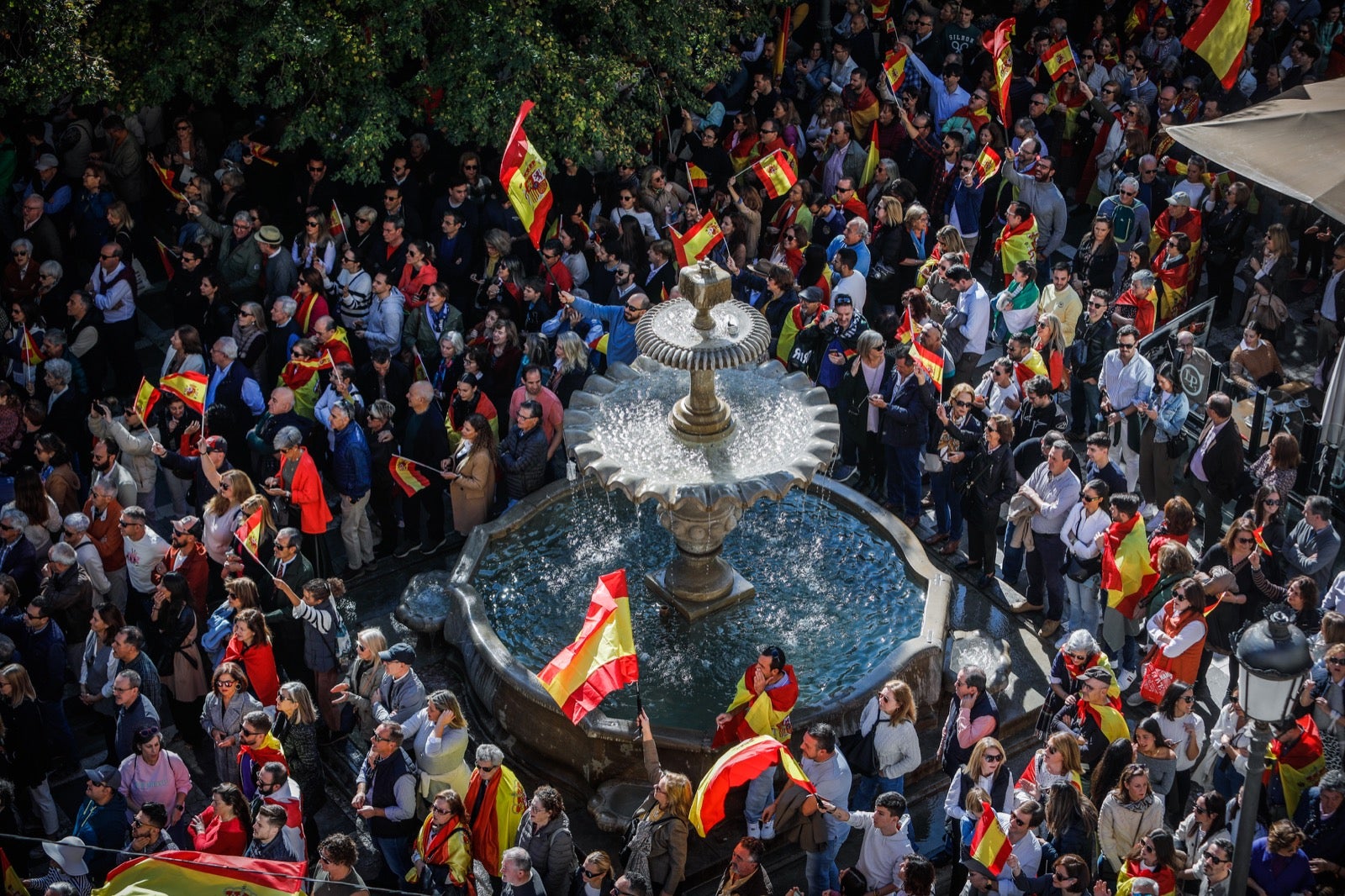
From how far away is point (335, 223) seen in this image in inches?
667

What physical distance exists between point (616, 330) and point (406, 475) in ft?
8.12

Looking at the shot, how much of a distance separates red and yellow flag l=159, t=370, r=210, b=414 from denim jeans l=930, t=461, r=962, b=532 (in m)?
6.47

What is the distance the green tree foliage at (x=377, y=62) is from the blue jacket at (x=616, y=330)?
1.86m

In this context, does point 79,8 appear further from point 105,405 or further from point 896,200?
point 896,200

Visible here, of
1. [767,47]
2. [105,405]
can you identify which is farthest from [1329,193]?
[105,405]

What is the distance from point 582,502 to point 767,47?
27.8 feet

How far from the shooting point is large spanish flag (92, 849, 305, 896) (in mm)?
9469

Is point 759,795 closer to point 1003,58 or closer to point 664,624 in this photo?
point 664,624

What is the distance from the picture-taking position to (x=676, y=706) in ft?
41.5

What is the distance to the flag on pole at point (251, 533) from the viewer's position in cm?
1296

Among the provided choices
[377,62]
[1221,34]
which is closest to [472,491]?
[377,62]

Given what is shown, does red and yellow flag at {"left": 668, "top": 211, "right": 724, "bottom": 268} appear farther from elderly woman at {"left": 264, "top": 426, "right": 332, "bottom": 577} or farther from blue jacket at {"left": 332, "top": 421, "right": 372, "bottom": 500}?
elderly woman at {"left": 264, "top": 426, "right": 332, "bottom": 577}

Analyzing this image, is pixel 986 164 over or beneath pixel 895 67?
beneath

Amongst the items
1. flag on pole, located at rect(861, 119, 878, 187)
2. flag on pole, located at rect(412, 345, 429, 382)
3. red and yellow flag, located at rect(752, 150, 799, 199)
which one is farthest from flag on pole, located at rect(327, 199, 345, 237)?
flag on pole, located at rect(861, 119, 878, 187)
